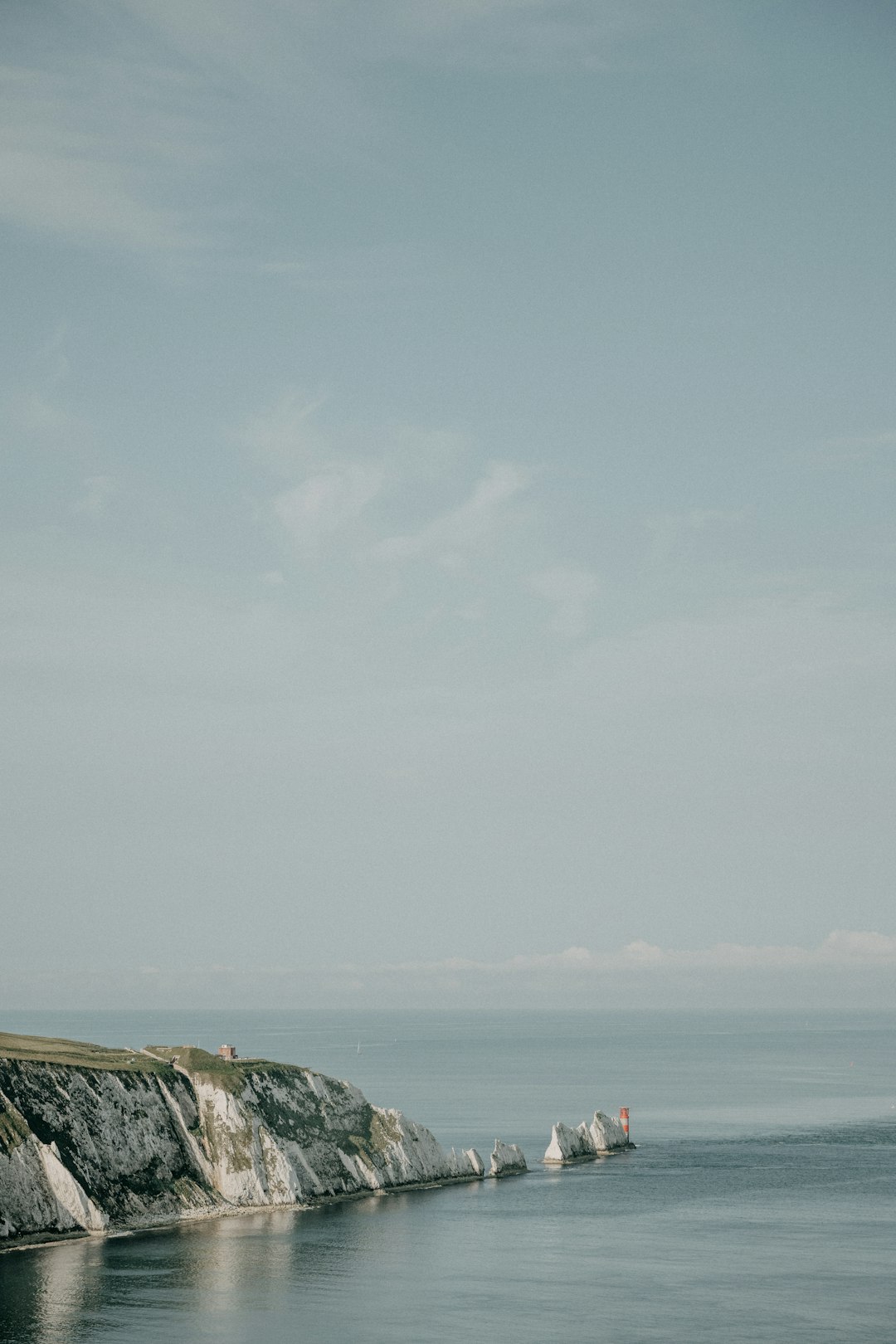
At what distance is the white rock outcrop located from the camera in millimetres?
140500

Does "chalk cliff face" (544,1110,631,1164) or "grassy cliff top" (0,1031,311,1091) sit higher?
"grassy cliff top" (0,1031,311,1091)

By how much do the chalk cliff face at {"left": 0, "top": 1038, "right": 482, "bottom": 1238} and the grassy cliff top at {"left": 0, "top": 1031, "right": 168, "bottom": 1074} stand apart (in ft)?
1.13

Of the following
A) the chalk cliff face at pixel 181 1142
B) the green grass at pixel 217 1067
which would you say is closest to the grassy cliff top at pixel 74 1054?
the chalk cliff face at pixel 181 1142

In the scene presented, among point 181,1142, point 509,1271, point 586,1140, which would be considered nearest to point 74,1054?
point 181,1142

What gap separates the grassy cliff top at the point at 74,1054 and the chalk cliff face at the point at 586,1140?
1924 inches

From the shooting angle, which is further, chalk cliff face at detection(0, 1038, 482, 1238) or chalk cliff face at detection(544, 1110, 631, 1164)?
chalk cliff face at detection(544, 1110, 631, 1164)

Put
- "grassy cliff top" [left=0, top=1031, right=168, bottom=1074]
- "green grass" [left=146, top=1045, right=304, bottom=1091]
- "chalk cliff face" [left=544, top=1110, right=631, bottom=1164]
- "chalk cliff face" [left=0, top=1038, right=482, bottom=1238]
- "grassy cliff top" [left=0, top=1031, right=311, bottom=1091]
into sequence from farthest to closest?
"chalk cliff face" [left=544, top=1110, right=631, bottom=1164]
"green grass" [left=146, top=1045, right=304, bottom=1091]
"grassy cliff top" [left=0, top=1031, right=311, bottom=1091]
"grassy cliff top" [left=0, top=1031, right=168, bottom=1074]
"chalk cliff face" [left=0, top=1038, right=482, bottom=1238]

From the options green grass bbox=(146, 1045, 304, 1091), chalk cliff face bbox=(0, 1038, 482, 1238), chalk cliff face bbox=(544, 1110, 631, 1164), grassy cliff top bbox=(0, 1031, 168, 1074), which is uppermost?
grassy cliff top bbox=(0, 1031, 168, 1074)

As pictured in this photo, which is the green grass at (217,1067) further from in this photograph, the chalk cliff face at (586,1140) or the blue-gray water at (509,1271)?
the chalk cliff face at (586,1140)

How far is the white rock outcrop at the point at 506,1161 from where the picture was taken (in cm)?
14050

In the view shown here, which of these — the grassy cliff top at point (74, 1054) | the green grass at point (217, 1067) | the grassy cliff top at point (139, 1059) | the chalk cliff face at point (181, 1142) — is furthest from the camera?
the green grass at point (217, 1067)

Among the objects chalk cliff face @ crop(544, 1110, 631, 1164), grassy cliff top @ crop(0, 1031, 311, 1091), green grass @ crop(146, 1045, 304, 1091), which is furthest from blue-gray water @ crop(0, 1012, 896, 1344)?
Answer: grassy cliff top @ crop(0, 1031, 311, 1091)

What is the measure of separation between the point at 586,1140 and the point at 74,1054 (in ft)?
212

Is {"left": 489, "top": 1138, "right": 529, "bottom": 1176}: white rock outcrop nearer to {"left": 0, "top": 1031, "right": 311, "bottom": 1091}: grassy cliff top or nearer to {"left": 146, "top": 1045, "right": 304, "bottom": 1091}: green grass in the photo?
{"left": 0, "top": 1031, "right": 311, "bottom": 1091}: grassy cliff top
